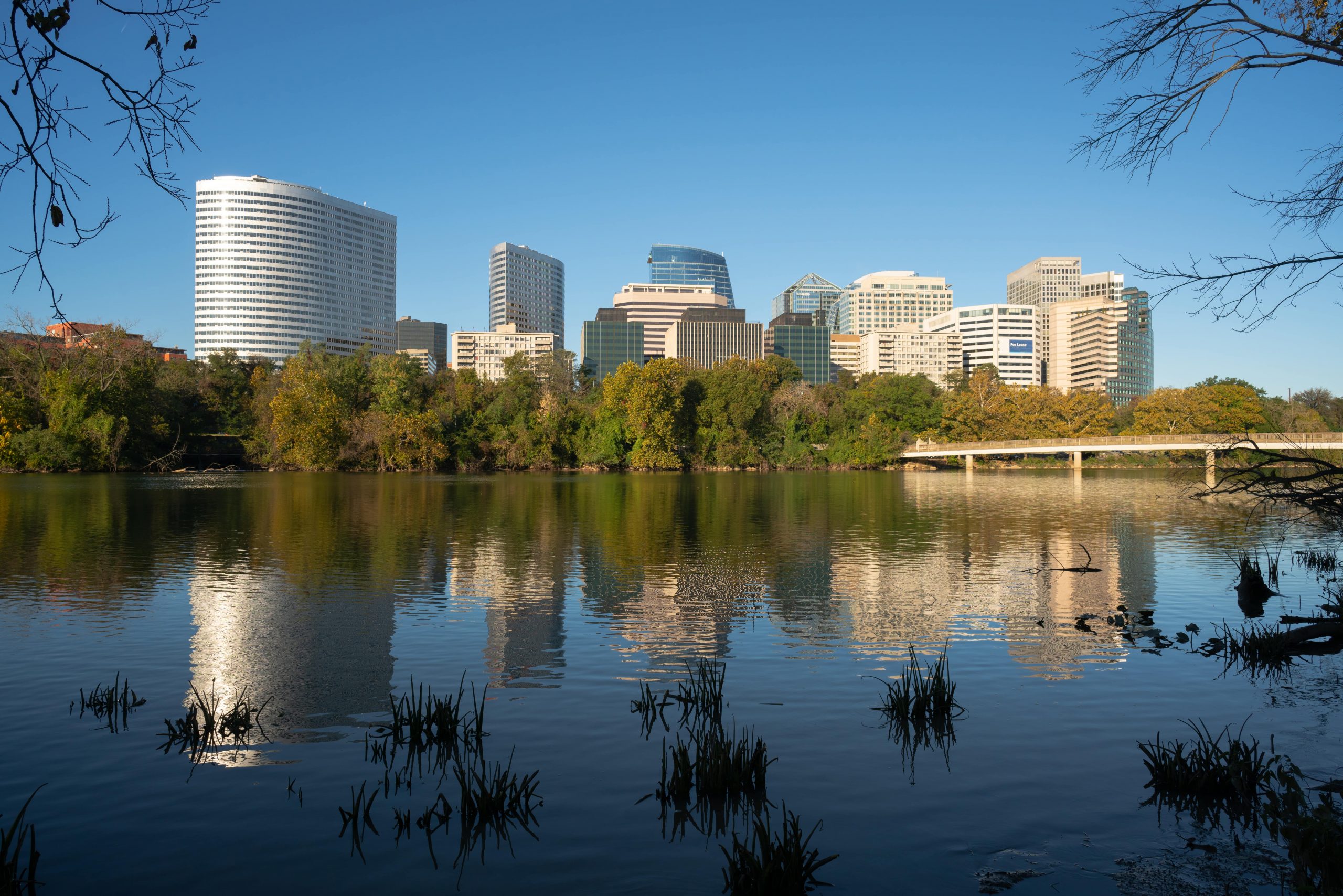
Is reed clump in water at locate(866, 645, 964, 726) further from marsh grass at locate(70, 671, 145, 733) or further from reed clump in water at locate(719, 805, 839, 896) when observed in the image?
marsh grass at locate(70, 671, 145, 733)

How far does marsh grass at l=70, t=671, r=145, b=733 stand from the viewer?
9125 millimetres

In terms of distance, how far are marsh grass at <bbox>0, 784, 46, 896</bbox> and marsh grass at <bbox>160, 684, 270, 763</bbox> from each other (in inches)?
68.6

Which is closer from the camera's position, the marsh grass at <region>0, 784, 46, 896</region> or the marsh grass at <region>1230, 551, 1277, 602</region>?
the marsh grass at <region>0, 784, 46, 896</region>

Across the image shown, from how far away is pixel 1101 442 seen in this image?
288 ft

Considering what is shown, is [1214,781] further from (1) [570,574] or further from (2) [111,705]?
(1) [570,574]

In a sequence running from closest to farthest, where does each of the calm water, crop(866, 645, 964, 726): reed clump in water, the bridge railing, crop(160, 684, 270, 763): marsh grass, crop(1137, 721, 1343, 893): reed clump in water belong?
crop(1137, 721, 1343, 893): reed clump in water
the calm water
crop(160, 684, 270, 763): marsh grass
crop(866, 645, 964, 726): reed clump in water
the bridge railing

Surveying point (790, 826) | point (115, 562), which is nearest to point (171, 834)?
point (790, 826)

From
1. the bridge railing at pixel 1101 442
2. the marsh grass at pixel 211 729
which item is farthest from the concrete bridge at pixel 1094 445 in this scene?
the marsh grass at pixel 211 729

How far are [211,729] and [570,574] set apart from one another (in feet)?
38.4

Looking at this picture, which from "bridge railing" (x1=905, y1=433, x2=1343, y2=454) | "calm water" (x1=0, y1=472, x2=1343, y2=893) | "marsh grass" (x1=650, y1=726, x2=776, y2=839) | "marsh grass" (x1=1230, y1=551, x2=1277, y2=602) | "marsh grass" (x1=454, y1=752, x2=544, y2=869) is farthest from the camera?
"bridge railing" (x1=905, y1=433, x2=1343, y2=454)

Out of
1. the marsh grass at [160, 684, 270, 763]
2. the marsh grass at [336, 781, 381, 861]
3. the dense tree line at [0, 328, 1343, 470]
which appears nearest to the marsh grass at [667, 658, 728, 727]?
the marsh grass at [336, 781, 381, 861]

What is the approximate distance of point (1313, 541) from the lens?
26.0 meters

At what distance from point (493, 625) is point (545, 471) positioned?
7860 centimetres

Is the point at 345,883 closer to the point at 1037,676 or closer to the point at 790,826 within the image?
the point at 790,826
